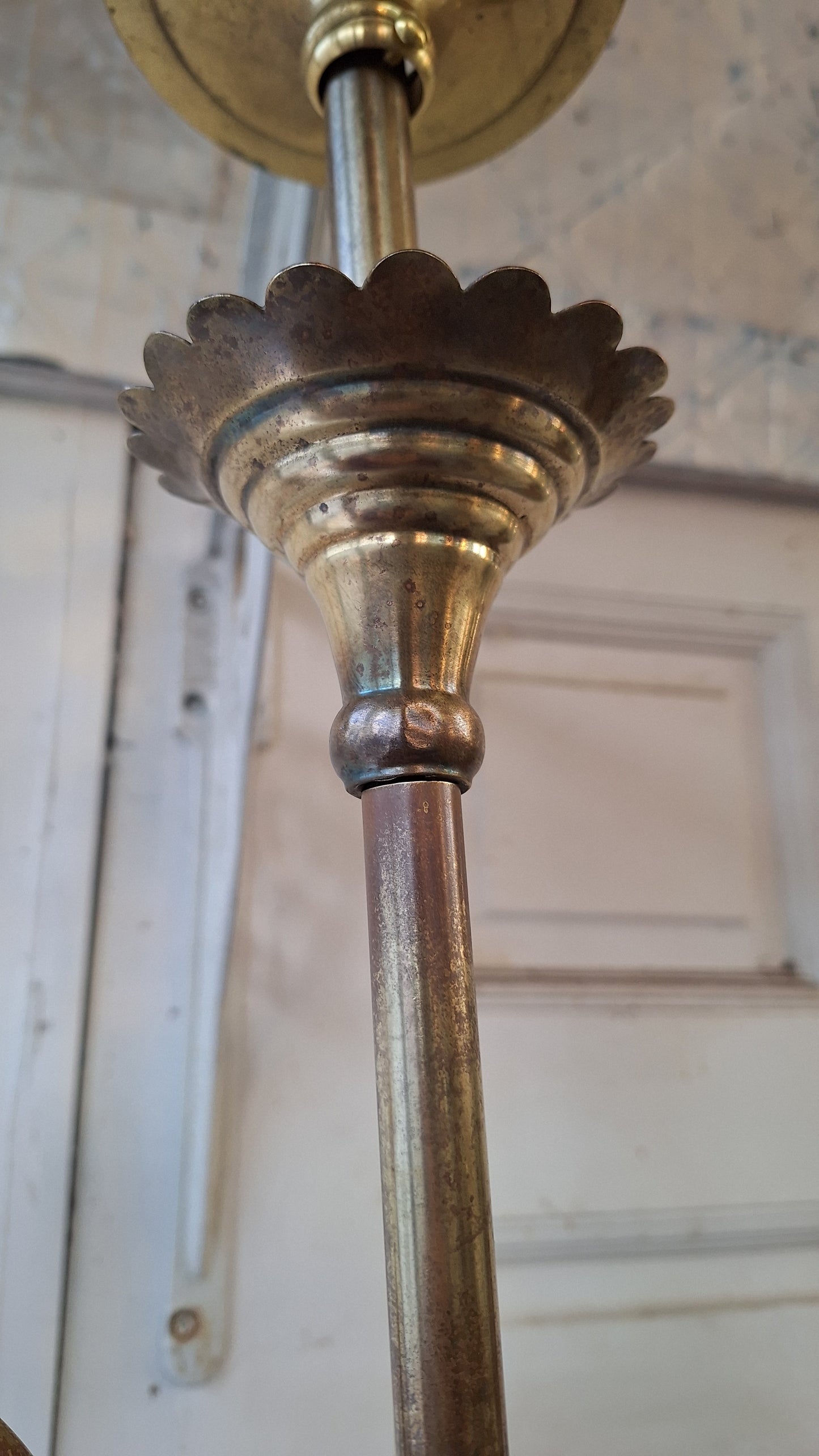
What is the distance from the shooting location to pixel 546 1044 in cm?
48

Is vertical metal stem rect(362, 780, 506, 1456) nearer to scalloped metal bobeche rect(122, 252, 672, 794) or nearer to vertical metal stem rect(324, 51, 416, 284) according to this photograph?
scalloped metal bobeche rect(122, 252, 672, 794)

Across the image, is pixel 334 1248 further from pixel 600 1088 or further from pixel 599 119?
pixel 599 119

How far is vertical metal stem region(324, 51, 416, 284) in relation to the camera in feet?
0.83

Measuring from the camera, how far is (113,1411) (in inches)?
15.3

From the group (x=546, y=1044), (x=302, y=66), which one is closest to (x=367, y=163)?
(x=302, y=66)

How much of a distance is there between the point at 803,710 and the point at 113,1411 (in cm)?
50

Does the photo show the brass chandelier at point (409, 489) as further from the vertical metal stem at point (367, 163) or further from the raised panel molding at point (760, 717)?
the raised panel molding at point (760, 717)

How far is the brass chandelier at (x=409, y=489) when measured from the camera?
0.65 feet

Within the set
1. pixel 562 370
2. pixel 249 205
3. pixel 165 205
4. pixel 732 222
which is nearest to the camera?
pixel 562 370

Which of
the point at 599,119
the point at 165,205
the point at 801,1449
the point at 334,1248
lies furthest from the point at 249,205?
the point at 801,1449

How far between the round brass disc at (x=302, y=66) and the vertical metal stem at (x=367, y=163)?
0.02m

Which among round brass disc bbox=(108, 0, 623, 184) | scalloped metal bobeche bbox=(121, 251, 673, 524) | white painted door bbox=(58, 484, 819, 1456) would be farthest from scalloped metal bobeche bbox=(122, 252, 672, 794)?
white painted door bbox=(58, 484, 819, 1456)

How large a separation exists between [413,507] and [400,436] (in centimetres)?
2

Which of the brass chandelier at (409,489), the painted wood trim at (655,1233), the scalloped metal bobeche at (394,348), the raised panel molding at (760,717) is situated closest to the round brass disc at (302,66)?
the brass chandelier at (409,489)
